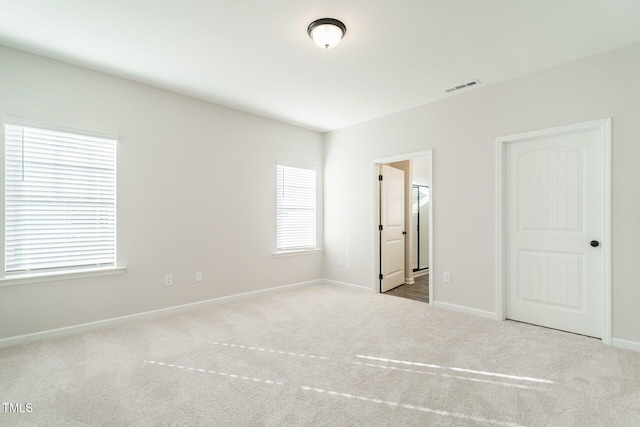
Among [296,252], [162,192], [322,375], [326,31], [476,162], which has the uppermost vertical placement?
[326,31]

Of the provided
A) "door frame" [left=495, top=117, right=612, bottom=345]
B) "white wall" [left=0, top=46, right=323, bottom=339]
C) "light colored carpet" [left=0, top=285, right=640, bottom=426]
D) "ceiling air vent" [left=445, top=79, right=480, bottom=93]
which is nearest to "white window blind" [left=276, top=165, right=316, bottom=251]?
"white wall" [left=0, top=46, right=323, bottom=339]

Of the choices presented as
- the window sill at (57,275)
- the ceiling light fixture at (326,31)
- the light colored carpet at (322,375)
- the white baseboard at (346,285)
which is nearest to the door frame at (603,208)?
the light colored carpet at (322,375)

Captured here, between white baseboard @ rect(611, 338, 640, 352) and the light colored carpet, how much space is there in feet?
0.35

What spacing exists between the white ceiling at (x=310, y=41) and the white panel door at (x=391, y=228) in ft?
5.56

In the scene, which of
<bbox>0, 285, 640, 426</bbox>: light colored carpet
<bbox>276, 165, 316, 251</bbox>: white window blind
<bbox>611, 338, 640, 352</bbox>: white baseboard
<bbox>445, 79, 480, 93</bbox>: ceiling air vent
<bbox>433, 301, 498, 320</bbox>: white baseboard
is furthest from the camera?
<bbox>276, 165, 316, 251</bbox>: white window blind

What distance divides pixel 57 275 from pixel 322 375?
282 cm

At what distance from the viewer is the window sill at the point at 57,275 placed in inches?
115

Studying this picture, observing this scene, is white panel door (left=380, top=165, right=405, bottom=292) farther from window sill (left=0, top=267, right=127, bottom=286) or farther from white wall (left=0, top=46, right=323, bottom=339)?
window sill (left=0, top=267, right=127, bottom=286)

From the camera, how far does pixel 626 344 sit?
9.32 feet

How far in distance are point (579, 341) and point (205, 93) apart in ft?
16.2

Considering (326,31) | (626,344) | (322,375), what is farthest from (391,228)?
(326,31)

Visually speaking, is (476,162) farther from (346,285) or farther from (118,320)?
(118,320)

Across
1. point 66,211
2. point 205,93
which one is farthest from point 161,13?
point 66,211

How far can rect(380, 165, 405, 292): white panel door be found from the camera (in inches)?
202
